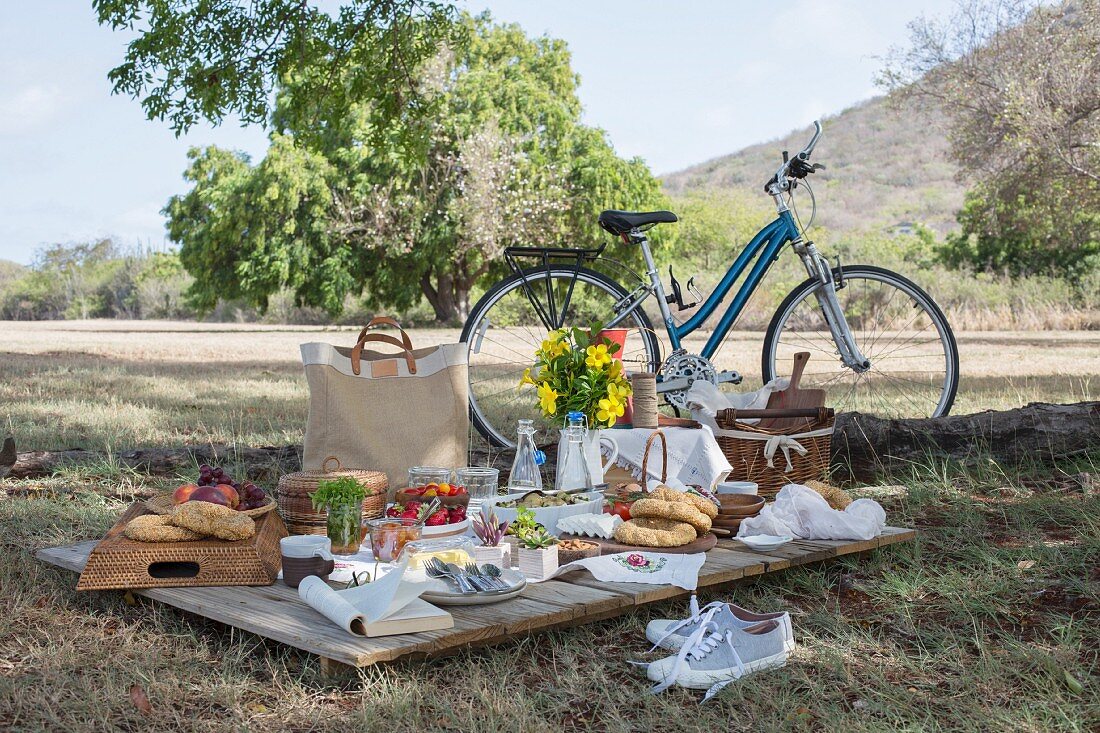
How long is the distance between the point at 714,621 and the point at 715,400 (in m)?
1.98

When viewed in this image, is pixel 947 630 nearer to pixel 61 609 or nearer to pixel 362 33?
pixel 61 609

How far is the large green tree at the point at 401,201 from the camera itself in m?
22.0

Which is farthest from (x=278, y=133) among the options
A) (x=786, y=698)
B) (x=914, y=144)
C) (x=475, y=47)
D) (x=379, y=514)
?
(x=914, y=144)

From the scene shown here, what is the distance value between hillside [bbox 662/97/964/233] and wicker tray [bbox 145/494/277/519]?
150ft

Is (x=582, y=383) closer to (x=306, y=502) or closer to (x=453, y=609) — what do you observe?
(x=306, y=502)

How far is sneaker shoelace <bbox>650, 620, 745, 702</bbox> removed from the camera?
219 cm

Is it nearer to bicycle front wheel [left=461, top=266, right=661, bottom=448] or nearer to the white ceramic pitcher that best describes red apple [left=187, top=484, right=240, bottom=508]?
the white ceramic pitcher

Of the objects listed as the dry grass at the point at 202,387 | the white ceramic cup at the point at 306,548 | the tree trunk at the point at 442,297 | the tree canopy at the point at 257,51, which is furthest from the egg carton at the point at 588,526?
the tree trunk at the point at 442,297

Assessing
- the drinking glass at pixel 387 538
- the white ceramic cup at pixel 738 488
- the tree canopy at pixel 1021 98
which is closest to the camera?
the drinking glass at pixel 387 538

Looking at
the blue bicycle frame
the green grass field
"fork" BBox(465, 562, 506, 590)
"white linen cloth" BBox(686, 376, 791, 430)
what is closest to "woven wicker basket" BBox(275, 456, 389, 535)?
the green grass field

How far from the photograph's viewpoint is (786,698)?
6.86 ft

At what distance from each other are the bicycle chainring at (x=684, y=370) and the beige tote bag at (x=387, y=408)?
1090mm

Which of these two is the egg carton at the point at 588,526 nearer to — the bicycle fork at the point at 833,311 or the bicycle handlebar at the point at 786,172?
the bicycle fork at the point at 833,311

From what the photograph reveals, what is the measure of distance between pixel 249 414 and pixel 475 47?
2019 cm
